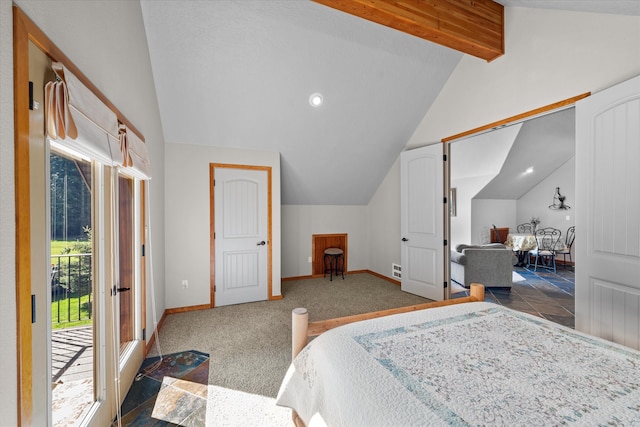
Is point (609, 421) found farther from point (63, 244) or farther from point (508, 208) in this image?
point (508, 208)

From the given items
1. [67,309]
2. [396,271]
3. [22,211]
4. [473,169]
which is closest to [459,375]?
[22,211]

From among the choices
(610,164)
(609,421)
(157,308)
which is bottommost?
(157,308)

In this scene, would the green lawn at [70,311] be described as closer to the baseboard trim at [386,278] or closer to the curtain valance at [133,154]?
the curtain valance at [133,154]

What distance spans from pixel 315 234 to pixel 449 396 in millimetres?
4345

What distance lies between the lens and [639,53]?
1979 millimetres

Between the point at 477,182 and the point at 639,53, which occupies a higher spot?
the point at 639,53

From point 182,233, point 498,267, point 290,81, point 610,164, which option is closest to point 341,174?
point 290,81

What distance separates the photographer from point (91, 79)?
4.99ft

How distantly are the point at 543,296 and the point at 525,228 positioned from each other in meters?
4.06

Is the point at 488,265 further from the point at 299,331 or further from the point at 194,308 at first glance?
the point at 194,308

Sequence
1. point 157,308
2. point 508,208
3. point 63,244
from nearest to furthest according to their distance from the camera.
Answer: point 63,244, point 157,308, point 508,208

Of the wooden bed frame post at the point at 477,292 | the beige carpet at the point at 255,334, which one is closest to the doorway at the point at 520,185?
the beige carpet at the point at 255,334

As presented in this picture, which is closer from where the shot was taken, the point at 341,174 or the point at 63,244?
→ the point at 63,244

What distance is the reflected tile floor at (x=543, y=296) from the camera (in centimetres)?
342
